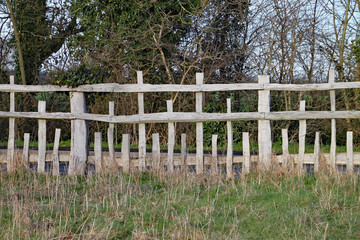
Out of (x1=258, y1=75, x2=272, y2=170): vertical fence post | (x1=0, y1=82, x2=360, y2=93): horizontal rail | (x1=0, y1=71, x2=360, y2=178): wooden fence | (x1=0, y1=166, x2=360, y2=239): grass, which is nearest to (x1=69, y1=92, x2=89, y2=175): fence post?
(x1=0, y1=71, x2=360, y2=178): wooden fence

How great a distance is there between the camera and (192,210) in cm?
558

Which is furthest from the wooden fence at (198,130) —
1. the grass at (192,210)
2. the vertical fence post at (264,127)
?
the grass at (192,210)

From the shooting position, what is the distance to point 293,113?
798 centimetres

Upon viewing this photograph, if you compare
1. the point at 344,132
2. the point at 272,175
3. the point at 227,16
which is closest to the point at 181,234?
the point at 272,175

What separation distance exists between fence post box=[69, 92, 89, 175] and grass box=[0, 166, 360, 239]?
784 mm

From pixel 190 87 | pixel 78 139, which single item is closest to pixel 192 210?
pixel 190 87

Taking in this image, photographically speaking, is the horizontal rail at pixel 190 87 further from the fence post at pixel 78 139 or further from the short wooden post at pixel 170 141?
the short wooden post at pixel 170 141

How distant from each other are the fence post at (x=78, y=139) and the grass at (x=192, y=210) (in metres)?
0.78

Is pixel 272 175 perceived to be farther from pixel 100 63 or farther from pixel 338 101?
pixel 100 63

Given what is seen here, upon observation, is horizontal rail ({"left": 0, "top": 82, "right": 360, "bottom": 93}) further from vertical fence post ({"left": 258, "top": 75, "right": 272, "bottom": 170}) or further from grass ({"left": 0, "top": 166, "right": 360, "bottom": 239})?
grass ({"left": 0, "top": 166, "right": 360, "bottom": 239})

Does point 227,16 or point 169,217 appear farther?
point 227,16

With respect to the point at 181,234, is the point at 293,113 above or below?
above

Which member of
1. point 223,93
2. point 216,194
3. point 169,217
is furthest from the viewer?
point 223,93

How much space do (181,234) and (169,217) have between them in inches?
30.2
